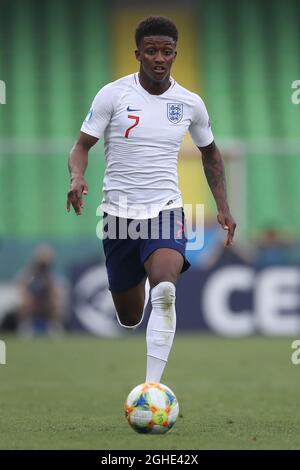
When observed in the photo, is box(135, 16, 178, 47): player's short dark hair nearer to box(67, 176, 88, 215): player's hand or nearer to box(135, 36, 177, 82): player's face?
box(135, 36, 177, 82): player's face

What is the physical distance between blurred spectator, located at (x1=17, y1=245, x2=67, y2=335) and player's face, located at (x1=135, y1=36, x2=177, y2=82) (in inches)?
421

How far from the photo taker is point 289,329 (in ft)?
57.3

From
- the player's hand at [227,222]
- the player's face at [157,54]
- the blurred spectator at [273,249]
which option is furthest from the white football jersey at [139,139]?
the blurred spectator at [273,249]

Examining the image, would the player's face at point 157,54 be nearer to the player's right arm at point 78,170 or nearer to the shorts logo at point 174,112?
the shorts logo at point 174,112

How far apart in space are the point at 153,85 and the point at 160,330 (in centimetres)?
170

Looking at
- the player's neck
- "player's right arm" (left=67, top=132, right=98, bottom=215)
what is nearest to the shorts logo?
the player's neck

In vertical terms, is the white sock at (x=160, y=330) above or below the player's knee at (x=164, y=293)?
below

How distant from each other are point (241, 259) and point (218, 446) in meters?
11.7

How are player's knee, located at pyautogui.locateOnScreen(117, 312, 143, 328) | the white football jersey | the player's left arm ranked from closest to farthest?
the white football jersey → the player's left arm → player's knee, located at pyautogui.locateOnScreen(117, 312, 143, 328)

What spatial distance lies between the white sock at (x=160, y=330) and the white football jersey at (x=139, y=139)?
2.12 ft

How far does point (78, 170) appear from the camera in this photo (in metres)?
7.31

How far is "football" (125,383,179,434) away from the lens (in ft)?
Result: 21.9

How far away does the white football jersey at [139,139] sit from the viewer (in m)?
7.54

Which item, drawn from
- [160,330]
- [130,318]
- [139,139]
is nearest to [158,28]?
[139,139]
